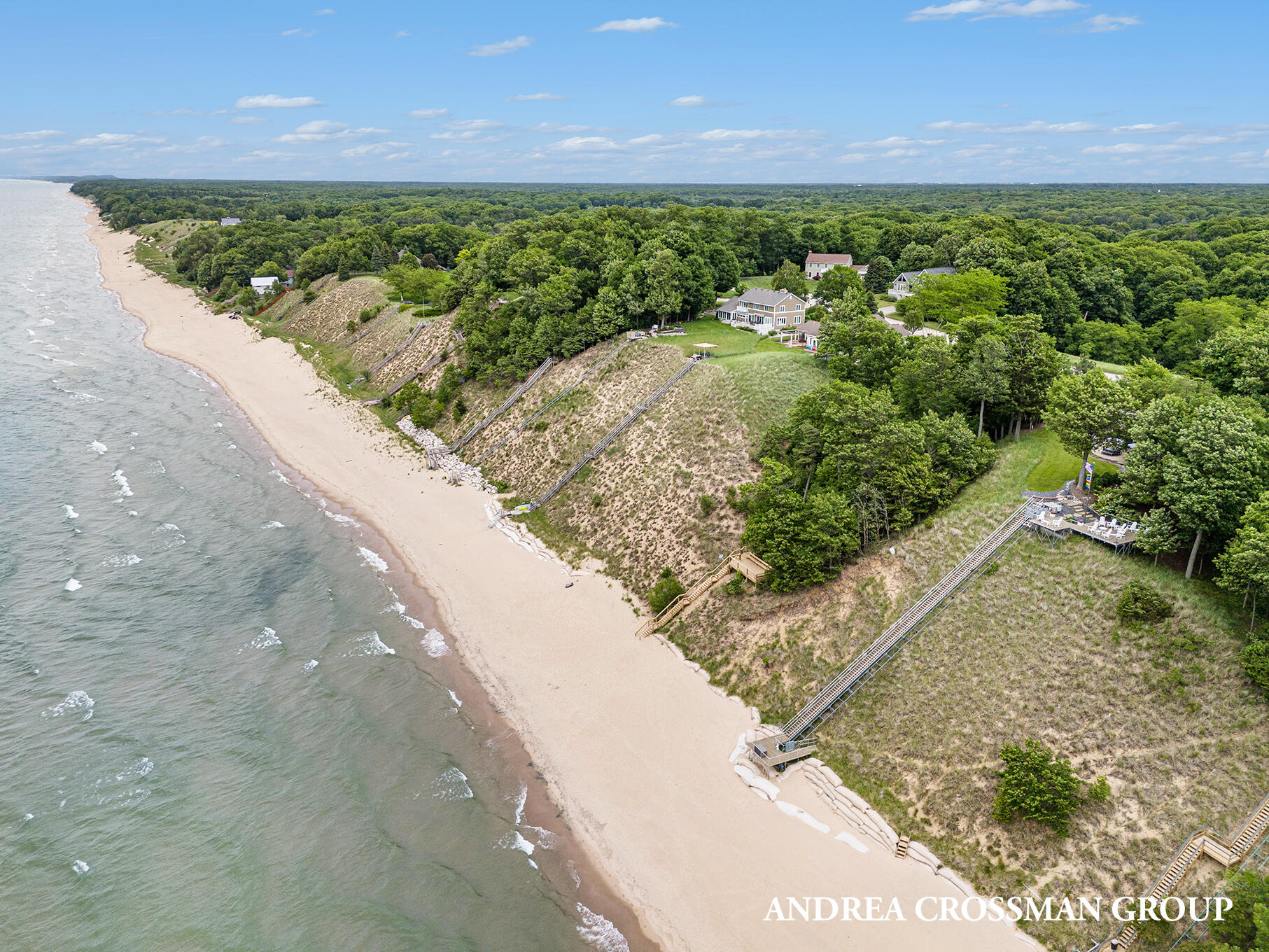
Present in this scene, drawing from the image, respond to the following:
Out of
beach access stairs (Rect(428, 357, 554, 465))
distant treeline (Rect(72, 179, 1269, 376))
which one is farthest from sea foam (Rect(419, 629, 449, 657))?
distant treeline (Rect(72, 179, 1269, 376))

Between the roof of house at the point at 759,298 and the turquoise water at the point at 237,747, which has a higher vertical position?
the roof of house at the point at 759,298

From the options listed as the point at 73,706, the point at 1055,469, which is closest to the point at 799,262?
the point at 1055,469

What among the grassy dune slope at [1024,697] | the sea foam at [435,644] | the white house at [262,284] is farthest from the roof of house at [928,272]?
the white house at [262,284]

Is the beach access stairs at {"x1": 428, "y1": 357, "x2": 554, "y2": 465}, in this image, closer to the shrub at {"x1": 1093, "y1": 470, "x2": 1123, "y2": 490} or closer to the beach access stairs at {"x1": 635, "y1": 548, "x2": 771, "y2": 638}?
the beach access stairs at {"x1": 635, "y1": 548, "x2": 771, "y2": 638}

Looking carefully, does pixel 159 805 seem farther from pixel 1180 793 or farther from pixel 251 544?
pixel 1180 793

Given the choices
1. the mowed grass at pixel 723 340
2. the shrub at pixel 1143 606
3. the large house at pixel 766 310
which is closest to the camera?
the shrub at pixel 1143 606

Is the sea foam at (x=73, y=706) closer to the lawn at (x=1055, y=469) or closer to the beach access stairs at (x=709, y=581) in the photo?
the beach access stairs at (x=709, y=581)

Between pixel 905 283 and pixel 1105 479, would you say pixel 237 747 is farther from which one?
pixel 905 283

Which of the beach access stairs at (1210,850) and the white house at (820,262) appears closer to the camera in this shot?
the beach access stairs at (1210,850)
